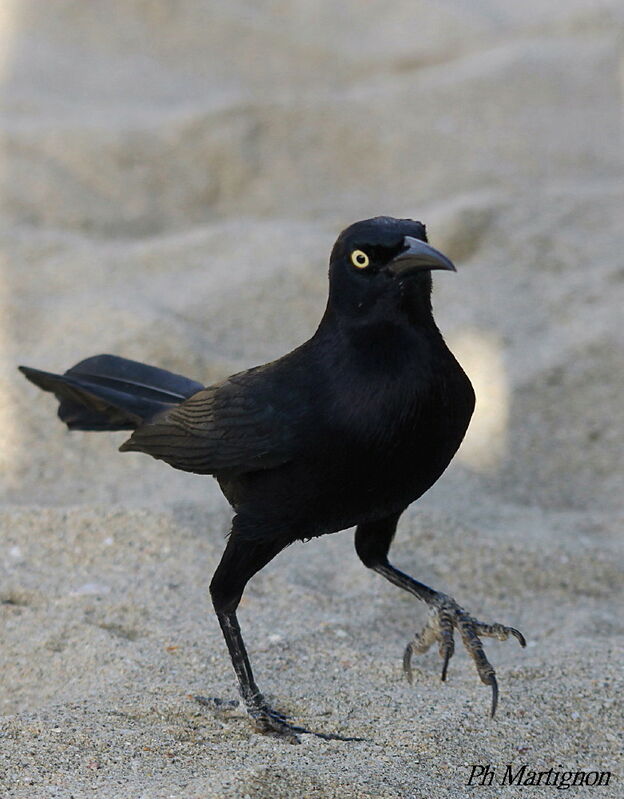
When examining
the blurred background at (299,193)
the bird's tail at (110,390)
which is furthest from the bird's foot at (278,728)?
the blurred background at (299,193)

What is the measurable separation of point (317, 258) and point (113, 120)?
5.33 feet

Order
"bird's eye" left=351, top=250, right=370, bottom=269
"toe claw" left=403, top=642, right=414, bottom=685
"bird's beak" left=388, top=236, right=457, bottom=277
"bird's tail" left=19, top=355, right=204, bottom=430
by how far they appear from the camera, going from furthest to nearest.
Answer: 1. "bird's tail" left=19, top=355, right=204, bottom=430
2. "toe claw" left=403, top=642, right=414, bottom=685
3. "bird's eye" left=351, top=250, right=370, bottom=269
4. "bird's beak" left=388, top=236, right=457, bottom=277

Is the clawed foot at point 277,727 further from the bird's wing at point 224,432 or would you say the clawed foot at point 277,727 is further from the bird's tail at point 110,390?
the bird's tail at point 110,390

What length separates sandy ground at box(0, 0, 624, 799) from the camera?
289 centimetres

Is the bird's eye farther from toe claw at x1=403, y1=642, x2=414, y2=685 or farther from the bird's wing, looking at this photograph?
toe claw at x1=403, y1=642, x2=414, y2=685

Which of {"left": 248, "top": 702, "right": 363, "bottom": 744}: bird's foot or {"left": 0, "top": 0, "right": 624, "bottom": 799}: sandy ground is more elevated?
{"left": 0, "top": 0, "right": 624, "bottom": 799}: sandy ground

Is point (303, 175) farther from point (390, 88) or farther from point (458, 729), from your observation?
point (458, 729)

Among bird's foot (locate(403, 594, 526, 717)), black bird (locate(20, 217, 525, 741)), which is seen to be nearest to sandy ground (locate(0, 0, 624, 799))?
Answer: bird's foot (locate(403, 594, 526, 717))

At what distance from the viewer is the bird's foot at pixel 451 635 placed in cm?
288

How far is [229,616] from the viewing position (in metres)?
2.96

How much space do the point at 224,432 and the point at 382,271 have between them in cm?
58

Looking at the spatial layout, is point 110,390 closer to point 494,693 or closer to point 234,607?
point 234,607

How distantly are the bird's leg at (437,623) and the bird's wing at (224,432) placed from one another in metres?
0.47

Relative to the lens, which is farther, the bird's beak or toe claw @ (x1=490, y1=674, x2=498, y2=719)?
toe claw @ (x1=490, y1=674, x2=498, y2=719)
